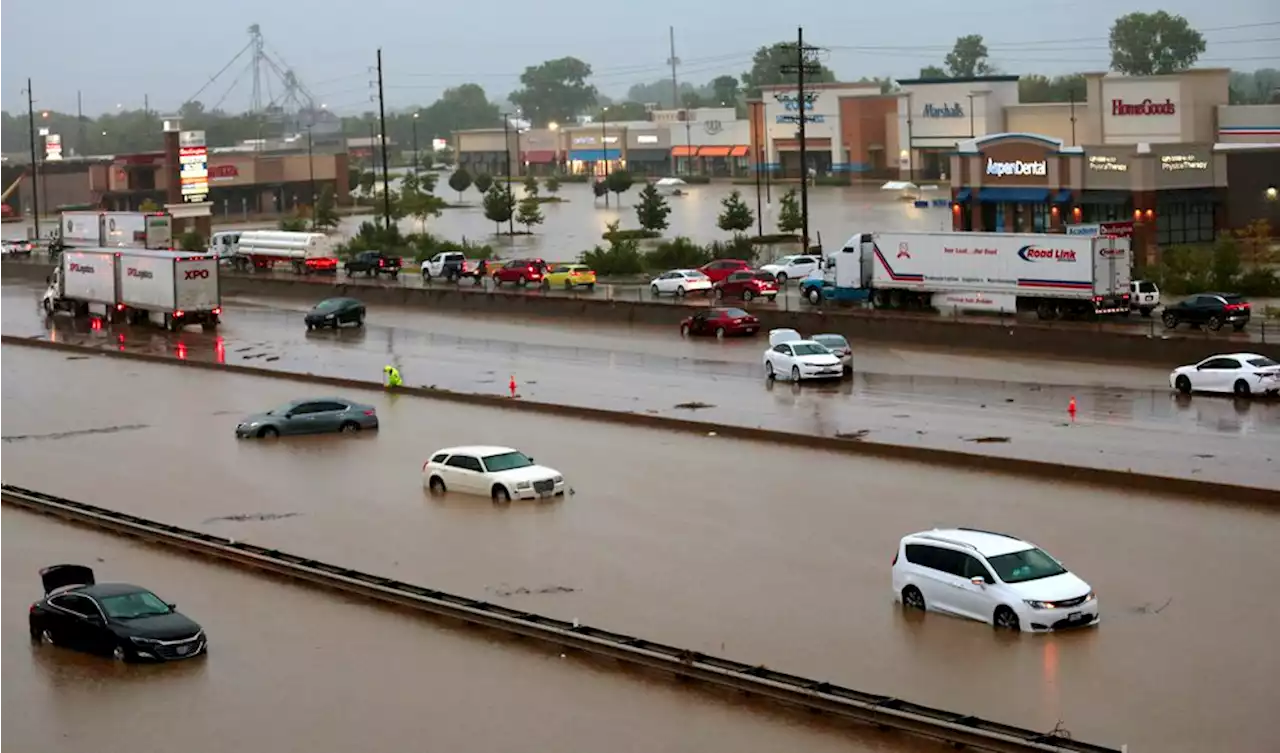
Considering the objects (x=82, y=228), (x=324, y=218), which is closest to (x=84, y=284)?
(x=82, y=228)

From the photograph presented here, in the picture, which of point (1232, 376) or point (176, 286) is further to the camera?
point (176, 286)

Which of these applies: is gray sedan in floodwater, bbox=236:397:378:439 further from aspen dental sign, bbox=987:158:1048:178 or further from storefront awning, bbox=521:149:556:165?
storefront awning, bbox=521:149:556:165

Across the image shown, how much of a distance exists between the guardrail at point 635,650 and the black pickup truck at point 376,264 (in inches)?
1482

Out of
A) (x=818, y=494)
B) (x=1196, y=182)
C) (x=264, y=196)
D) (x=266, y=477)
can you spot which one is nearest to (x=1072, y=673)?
(x=818, y=494)

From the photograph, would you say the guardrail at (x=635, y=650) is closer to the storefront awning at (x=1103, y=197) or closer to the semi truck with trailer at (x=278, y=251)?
the storefront awning at (x=1103, y=197)

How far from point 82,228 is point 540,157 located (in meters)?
86.9

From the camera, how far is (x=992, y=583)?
18203mm

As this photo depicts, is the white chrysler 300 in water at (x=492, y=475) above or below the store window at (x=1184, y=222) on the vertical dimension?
below

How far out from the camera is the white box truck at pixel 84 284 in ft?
180

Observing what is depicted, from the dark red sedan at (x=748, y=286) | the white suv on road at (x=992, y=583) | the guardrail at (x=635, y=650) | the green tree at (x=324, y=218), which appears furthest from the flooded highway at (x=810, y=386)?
the green tree at (x=324, y=218)

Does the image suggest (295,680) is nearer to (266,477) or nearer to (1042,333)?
(266,477)

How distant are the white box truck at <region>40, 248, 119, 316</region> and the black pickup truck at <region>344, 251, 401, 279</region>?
33.2 ft

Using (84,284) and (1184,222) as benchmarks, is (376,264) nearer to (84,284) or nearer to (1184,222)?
(84,284)

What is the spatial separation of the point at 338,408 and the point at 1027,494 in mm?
13471
